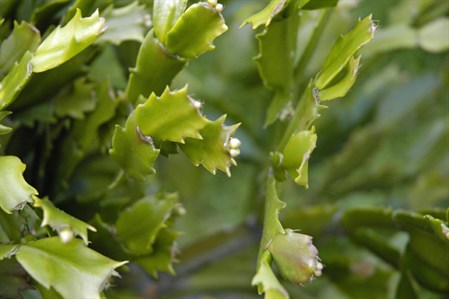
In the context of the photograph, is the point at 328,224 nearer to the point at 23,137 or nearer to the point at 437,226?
the point at 437,226

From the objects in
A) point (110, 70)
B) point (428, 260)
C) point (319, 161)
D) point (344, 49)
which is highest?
point (344, 49)

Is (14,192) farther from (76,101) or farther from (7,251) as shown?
(76,101)

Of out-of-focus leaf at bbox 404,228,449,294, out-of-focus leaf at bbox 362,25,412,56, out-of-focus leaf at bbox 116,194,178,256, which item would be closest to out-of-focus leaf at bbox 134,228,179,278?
out-of-focus leaf at bbox 116,194,178,256

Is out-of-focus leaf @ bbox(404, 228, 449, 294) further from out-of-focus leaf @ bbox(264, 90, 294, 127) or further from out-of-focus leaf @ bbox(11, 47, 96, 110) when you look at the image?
out-of-focus leaf @ bbox(11, 47, 96, 110)

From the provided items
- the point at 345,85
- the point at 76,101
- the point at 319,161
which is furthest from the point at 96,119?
the point at 319,161

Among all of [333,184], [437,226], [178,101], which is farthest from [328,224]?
[178,101]
